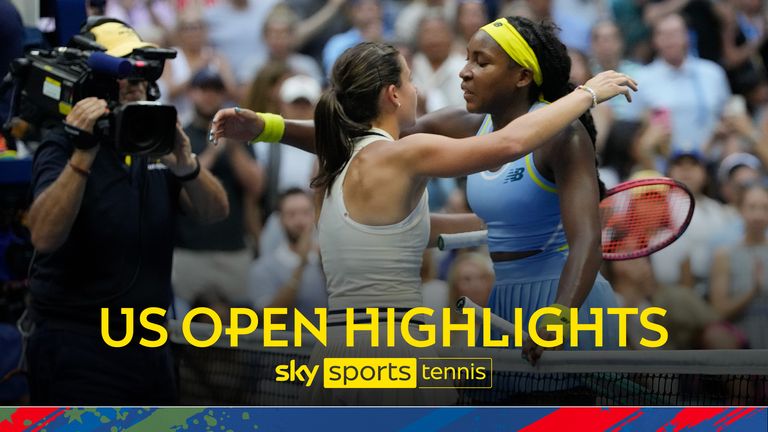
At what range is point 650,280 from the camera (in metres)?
5.71

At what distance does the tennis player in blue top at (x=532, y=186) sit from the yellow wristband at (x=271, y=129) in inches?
0.4

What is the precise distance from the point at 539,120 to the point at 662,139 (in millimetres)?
3463

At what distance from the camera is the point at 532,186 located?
3420 millimetres

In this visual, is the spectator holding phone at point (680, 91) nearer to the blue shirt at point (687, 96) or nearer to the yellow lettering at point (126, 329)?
the blue shirt at point (687, 96)

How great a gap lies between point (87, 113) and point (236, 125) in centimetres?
41

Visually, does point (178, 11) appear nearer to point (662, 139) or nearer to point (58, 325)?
point (662, 139)

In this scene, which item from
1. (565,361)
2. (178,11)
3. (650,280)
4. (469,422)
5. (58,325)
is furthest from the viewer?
(178,11)

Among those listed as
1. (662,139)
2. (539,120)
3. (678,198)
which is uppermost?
(539,120)

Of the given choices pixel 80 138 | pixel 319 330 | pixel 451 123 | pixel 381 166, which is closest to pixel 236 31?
pixel 451 123

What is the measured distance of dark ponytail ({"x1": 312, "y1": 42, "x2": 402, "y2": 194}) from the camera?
318 cm

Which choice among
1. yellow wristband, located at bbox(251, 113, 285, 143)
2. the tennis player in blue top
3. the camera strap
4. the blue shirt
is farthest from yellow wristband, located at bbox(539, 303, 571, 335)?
the blue shirt

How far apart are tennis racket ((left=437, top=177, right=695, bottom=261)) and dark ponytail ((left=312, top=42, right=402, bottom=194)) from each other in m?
0.59

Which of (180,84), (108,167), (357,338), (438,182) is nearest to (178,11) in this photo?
(180,84)

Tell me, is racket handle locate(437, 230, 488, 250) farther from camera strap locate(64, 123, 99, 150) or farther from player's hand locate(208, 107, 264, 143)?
camera strap locate(64, 123, 99, 150)
